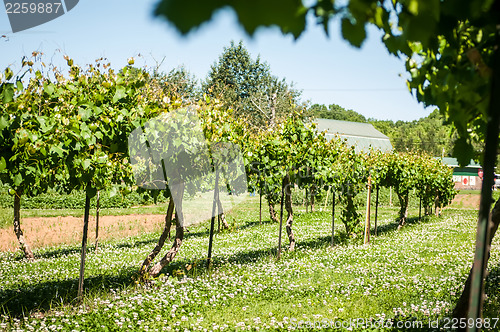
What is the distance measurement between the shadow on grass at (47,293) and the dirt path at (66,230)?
23.1 feet

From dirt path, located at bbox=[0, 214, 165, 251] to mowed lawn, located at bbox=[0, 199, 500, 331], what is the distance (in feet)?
10.2

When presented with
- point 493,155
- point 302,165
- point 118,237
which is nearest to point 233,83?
A: point 118,237

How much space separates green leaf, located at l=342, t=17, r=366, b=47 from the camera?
1626 millimetres

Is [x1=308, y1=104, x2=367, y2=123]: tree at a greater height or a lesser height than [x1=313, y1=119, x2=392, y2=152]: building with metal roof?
greater

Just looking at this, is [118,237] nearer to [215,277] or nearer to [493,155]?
[215,277]

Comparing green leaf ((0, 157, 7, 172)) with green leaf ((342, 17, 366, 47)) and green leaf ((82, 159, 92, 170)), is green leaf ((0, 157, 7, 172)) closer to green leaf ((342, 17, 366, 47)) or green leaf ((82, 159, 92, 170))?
green leaf ((82, 159, 92, 170))

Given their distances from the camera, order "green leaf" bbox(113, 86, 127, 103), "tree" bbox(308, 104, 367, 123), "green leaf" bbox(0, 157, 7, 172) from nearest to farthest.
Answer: "green leaf" bbox(0, 157, 7, 172)
"green leaf" bbox(113, 86, 127, 103)
"tree" bbox(308, 104, 367, 123)

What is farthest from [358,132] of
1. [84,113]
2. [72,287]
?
[84,113]

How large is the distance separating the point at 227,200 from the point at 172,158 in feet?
75.4

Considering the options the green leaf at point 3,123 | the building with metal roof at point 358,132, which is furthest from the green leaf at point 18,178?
the building with metal roof at point 358,132

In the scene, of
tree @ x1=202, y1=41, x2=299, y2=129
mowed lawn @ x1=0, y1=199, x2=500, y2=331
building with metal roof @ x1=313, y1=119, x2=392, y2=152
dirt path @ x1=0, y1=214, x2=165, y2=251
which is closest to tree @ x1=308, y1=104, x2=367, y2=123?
building with metal roof @ x1=313, y1=119, x2=392, y2=152

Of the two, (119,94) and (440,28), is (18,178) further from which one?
(440,28)

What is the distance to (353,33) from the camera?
164cm

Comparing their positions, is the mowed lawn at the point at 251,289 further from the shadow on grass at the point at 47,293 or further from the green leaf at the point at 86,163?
the green leaf at the point at 86,163
